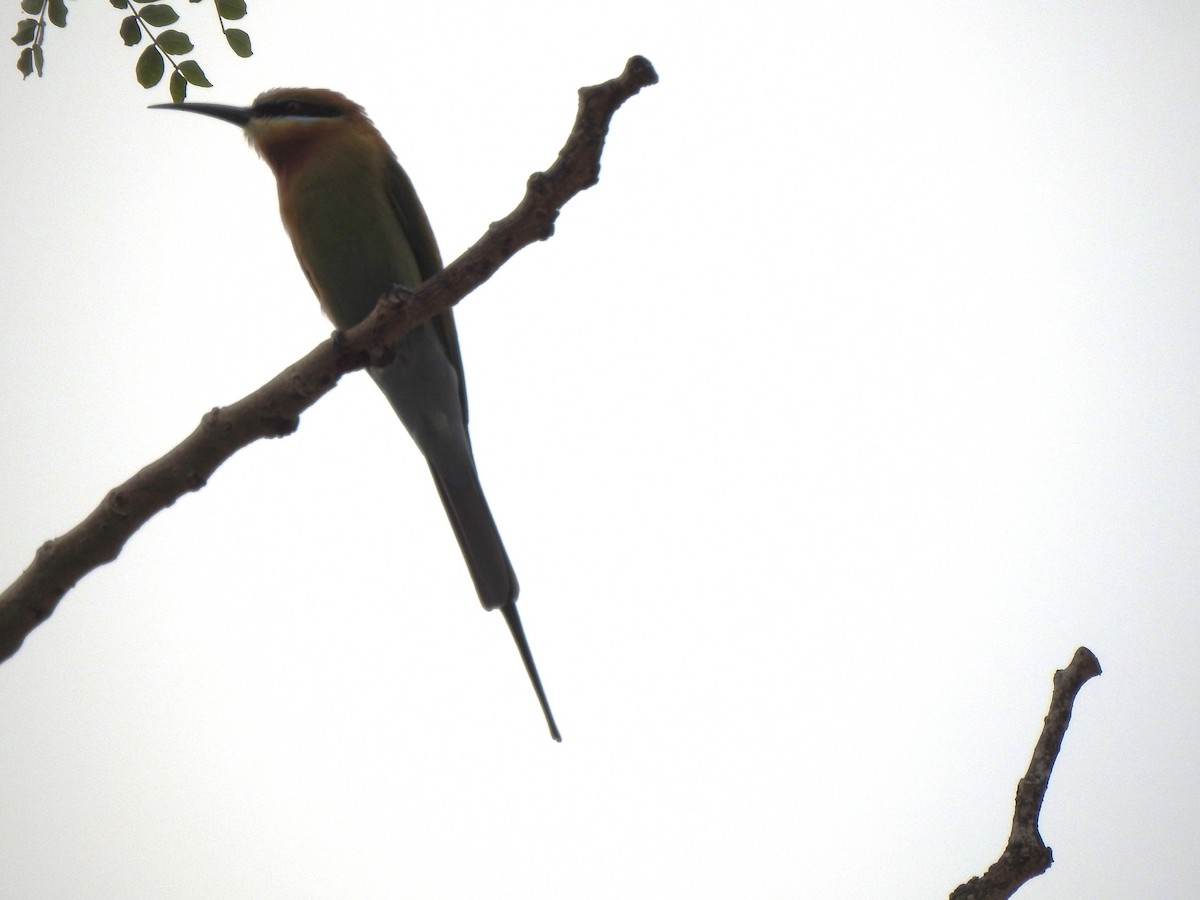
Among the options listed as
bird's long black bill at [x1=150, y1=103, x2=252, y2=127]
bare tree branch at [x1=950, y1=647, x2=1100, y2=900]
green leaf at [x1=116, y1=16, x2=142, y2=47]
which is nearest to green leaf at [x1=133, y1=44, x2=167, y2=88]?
green leaf at [x1=116, y1=16, x2=142, y2=47]

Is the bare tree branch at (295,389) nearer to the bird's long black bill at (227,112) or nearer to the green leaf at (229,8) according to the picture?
the green leaf at (229,8)

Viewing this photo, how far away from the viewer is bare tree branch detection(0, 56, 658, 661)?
1.50 m

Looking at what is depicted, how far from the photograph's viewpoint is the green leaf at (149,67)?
1.98m

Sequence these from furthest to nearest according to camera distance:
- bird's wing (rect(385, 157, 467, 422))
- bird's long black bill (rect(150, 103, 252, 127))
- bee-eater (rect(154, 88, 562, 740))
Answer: bird's long black bill (rect(150, 103, 252, 127)) → bird's wing (rect(385, 157, 467, 422)) → bee-eater (rect(154, 88, 562, 740))

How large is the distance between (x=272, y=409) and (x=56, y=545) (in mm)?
392

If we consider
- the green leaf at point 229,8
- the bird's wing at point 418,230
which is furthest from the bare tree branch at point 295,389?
the bird's wing at point 418,230

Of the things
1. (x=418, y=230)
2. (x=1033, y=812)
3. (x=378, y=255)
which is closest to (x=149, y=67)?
(x=378, y=255)

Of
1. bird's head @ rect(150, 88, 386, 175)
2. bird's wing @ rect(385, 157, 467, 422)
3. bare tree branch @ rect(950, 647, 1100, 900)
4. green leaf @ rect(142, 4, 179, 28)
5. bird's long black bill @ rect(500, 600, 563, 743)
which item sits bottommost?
bare tree branch @ rect(950, 647, 1100, 900)

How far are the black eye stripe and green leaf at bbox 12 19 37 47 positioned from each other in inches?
41.2

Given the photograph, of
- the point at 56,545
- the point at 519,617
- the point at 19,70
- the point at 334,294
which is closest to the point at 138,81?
the point at 19,70

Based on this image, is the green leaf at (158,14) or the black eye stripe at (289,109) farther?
Answer: the black eye stripe at (289,109)

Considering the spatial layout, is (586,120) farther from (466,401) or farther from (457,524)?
(466,401)

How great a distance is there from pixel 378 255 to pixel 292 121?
0.60 metres

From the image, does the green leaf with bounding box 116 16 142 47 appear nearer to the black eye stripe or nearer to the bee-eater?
the bee-eater
